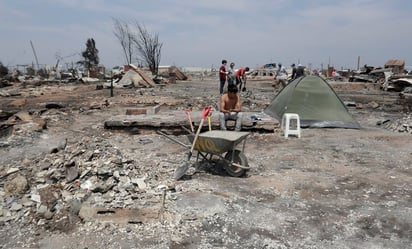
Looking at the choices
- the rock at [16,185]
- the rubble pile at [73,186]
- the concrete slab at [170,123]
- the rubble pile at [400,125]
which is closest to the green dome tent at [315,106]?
the rubble pile at [400,125]

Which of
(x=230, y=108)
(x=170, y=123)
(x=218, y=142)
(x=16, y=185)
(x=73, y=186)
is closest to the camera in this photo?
(x=73, y=186)

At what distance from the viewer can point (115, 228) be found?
3656 millimetres

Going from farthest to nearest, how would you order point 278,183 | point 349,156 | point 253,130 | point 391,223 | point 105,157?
point 253,130, point 349,156, point 105,157, point 278,183, point 391,223

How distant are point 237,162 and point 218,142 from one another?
0.54 m

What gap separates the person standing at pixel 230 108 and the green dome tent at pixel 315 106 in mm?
2187

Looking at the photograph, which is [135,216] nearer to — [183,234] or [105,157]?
[183,234]

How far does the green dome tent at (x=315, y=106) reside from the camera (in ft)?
29.9

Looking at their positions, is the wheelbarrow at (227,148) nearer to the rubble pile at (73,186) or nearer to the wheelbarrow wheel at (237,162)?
the wheelbarrow wheel at (237,162)

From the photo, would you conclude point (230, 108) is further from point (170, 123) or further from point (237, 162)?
point (237, 162)

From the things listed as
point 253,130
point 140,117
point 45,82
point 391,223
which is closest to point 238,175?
point 391,223

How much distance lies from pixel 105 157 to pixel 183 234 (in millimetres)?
2298

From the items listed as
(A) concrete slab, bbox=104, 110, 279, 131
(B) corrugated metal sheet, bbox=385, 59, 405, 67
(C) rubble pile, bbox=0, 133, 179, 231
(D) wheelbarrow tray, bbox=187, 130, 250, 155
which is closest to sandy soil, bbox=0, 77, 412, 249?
(C) rubble pile, bbox=0, 133, 179, 231

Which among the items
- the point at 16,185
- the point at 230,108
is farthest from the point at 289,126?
the point at 16,185

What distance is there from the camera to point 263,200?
435 cm
